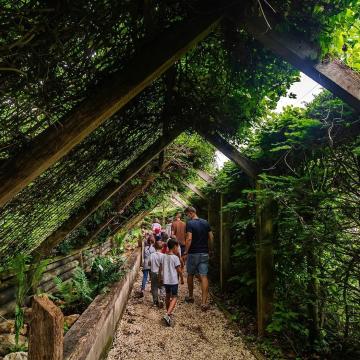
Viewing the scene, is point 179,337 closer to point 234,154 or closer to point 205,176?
point 234,154

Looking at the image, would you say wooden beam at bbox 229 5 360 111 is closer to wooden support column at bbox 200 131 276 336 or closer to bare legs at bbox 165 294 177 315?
wooden support column at bbox 200 131 276 336

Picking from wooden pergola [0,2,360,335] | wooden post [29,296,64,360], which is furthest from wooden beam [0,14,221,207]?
wooden post [29,296,64,360]

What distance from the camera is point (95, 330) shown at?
3.61 m

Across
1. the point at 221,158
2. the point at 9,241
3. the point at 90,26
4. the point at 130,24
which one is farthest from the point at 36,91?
the point at 221,158

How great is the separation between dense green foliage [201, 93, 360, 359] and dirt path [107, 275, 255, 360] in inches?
31.6

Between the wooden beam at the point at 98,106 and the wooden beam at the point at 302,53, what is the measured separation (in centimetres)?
24

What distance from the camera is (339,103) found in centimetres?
314

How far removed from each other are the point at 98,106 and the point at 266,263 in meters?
3.53

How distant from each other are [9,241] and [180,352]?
2.67 metres

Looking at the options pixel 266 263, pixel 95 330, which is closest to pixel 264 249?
pixel 266 263

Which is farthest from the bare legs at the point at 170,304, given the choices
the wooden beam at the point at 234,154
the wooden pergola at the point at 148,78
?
the wooden pergola at the point at 148,78

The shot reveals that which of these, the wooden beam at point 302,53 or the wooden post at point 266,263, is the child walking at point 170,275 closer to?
the wooden post at point 266,263

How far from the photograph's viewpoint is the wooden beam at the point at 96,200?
184 inches

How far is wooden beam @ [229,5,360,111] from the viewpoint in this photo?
209 centimetres
